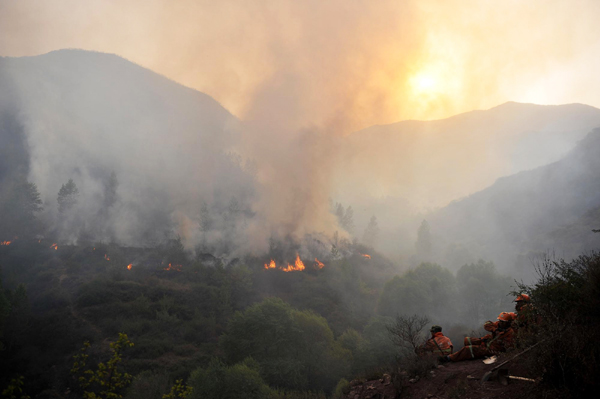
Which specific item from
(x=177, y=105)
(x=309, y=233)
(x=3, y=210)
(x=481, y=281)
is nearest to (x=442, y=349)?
(x=481, y=281)

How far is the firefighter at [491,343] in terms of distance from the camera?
11.1 meters

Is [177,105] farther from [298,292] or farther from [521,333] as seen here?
[521,333]

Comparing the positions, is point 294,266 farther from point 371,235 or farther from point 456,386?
point 456,386

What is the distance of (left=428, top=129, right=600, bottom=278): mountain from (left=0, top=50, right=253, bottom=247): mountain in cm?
7463

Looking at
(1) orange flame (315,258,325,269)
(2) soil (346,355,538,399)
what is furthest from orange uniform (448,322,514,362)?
(1) orange flame (315,258,325,269)

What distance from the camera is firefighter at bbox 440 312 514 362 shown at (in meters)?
11.1

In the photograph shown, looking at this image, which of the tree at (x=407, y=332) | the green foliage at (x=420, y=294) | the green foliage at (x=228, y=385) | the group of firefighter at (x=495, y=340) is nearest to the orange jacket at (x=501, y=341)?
the group of firefighter at (x=495, y=340)

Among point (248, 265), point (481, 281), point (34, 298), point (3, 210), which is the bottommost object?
point (481, 281)

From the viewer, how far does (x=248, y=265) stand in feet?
226

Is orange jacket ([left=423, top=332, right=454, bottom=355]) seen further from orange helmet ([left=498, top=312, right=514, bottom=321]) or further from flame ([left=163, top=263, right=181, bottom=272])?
flame ([left=163, top=263, right=181, bottom=272])

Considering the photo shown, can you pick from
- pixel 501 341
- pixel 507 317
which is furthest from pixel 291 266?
pixel 501 341

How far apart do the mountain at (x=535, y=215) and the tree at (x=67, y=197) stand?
106 metres

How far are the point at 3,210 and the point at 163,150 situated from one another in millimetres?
59749

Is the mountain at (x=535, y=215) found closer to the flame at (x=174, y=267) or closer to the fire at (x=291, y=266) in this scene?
the fire at (x=291, y=266)
